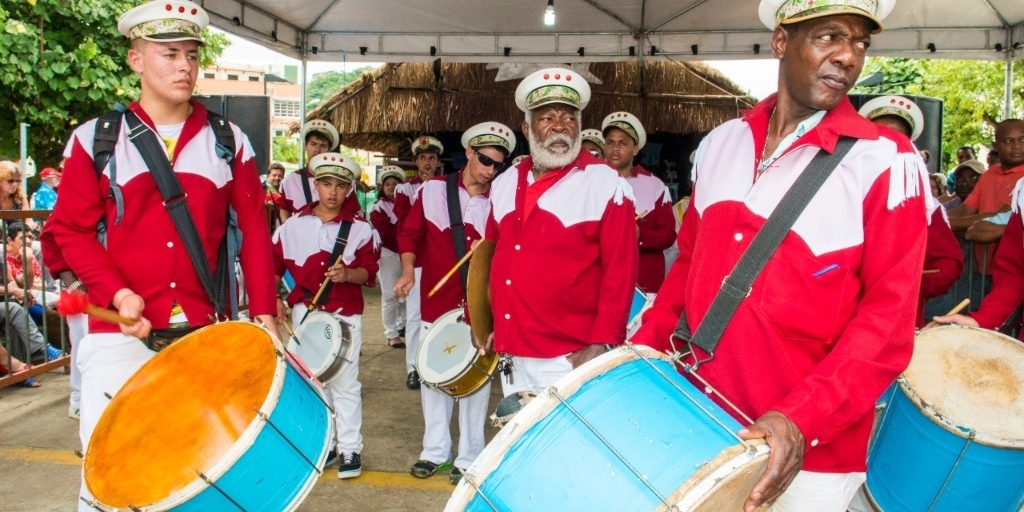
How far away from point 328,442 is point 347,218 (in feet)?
9.35

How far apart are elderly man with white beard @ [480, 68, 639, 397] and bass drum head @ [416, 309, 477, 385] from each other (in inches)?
27.2

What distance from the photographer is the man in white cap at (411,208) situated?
7180mm

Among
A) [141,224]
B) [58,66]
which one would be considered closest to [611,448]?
[141,224]

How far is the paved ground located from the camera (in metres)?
4.65

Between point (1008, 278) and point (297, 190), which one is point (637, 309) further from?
point (297, 190)

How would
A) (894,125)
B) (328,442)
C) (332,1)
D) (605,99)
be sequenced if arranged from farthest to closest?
(605,99)
(332,1)
(894,125)
(328,442)

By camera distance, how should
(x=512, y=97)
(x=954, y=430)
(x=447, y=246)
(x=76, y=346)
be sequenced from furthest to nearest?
(x=512, y=97) → (x=76, y=346) → (x=447, y=246) → (x=954, y=430)

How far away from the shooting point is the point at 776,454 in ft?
5.93

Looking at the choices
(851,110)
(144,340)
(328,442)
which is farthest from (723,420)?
(144,340)

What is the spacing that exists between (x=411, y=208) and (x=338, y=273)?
974 millimetres

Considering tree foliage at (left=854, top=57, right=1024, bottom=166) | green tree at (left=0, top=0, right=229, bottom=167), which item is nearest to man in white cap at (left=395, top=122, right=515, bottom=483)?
green tree at (left=0, top=0, right=229, bottom=167)

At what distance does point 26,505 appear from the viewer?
4.50m

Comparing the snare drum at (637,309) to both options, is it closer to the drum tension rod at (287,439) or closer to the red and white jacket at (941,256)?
the red and white jacket at (941,256)

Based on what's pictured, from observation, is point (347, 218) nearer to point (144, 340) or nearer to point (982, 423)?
point (144, 340)
